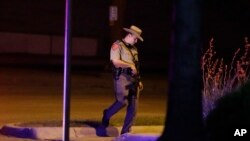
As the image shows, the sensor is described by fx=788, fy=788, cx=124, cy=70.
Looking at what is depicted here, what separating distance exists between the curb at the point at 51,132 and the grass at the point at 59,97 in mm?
780

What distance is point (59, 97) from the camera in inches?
788

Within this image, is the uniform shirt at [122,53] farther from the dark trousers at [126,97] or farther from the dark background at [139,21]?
the dark background at [139,21]

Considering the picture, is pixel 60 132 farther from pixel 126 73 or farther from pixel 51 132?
pixel 126 73

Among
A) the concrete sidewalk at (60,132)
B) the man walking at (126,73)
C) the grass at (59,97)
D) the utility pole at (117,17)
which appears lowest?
the concrete sidewalk at (60,132)

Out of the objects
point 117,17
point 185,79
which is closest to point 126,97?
point 185,79

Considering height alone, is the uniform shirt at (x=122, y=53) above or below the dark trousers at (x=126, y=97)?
above

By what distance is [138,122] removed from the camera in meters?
14.7

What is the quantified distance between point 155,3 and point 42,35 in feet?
18.5

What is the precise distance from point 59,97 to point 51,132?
688 centimetres

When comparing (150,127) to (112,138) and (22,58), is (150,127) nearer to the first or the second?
(112,138)

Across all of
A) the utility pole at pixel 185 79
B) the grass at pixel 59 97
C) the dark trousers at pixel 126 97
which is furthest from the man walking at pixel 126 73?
the utility pole at pixel 185 79

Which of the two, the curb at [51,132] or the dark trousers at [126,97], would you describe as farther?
the curb at [51,132]

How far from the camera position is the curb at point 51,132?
42.8 feet

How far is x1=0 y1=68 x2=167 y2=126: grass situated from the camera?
15.8 meters
